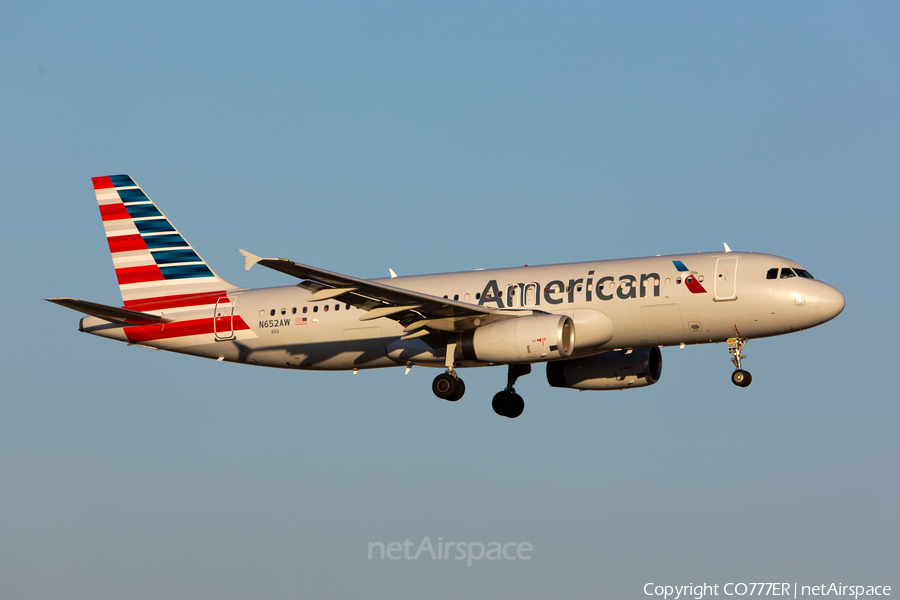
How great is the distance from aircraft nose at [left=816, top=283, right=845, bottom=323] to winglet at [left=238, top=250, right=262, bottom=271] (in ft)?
58.4

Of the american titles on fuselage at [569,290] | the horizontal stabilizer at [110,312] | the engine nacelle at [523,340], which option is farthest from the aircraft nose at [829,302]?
the horizontal stabilizer at [110,312]

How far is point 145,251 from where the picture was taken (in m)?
42.5

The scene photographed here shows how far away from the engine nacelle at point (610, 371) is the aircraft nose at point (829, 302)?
7116 mm

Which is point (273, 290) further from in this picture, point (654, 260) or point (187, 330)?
point (654, 260)

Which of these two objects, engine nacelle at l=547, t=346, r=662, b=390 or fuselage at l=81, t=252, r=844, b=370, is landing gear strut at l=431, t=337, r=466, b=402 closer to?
fuselage at l=81, t=252, r=844, b=370

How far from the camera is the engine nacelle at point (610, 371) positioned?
130 ft

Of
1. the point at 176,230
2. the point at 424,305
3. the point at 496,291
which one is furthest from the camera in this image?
the point at 176,230

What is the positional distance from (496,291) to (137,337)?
14157 mm

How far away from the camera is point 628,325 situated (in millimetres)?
34812

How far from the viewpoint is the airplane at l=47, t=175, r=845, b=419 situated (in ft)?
111

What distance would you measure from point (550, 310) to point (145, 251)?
17206 mm

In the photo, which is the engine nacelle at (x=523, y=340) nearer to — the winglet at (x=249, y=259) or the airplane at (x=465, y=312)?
the airplane at (x=465, y=312)

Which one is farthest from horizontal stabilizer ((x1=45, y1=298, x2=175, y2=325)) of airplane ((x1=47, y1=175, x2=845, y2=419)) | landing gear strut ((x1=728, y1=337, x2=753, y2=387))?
landing gear strut ((x1=728, y1=337, x2=753, y2=387))

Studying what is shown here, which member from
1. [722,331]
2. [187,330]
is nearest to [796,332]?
[722,331]
